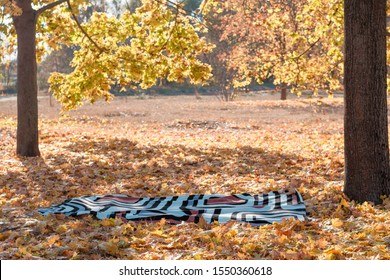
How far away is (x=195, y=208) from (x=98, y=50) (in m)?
8.04

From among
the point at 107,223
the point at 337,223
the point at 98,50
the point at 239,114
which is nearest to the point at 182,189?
the point at 107,223

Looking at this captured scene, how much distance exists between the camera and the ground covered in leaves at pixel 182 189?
509 centimetres

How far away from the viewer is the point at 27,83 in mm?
12344

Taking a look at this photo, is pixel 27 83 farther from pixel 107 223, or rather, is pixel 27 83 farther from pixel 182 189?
pixel 107 223

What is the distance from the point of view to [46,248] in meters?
5.24

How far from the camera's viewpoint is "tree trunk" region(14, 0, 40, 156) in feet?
40.6

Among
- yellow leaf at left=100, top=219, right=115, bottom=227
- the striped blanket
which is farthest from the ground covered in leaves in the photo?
the striped blanket

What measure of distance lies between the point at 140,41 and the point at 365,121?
8313mm

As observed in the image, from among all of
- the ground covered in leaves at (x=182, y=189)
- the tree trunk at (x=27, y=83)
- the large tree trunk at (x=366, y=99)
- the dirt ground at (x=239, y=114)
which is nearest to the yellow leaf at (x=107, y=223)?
the ground covered in leaves at (x=182, y=189)

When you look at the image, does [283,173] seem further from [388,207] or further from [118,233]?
[118,233]

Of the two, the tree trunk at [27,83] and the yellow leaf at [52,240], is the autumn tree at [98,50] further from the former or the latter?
the yellow leaf at [52,240]

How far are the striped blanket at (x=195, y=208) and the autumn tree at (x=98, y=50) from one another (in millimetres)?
5530

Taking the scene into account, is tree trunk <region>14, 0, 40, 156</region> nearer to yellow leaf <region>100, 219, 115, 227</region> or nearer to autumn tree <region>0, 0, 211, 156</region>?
autumn tree <region>0, 0, 211, 156</region>

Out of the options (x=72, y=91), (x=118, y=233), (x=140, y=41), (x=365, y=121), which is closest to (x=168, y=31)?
(x=140, y=41)
